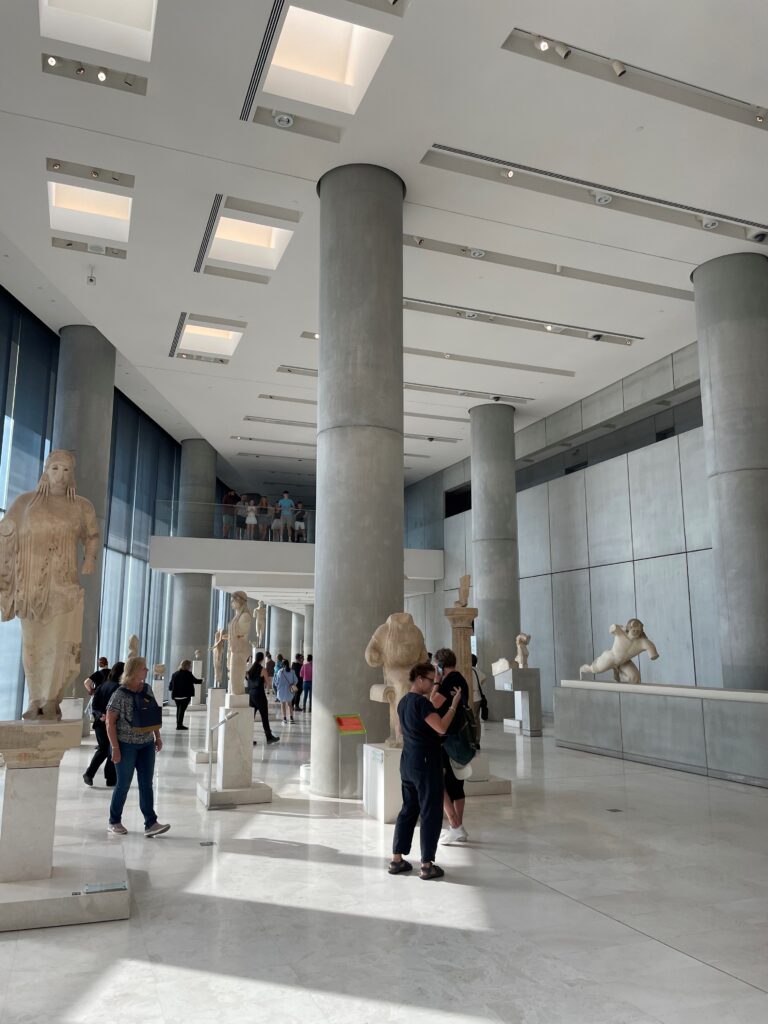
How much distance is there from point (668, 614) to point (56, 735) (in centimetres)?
1511

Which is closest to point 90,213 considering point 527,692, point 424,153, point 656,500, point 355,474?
point 424,153

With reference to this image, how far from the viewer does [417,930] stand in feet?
15.2

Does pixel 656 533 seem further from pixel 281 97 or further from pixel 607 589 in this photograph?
pixel 281 97

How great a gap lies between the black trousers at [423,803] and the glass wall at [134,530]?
17.0 metres

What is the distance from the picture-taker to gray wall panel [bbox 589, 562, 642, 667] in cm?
1888

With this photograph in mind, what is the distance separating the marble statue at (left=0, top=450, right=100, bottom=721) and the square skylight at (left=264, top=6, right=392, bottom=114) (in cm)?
625

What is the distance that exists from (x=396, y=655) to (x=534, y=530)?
630 inches

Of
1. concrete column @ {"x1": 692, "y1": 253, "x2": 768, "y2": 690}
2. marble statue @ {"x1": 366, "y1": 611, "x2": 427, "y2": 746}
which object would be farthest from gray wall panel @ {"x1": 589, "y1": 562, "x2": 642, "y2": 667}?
marble statue @ {"x1": 366, "y1": 611, "x2": 427, "y2": 746}

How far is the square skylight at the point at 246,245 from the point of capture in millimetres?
13258

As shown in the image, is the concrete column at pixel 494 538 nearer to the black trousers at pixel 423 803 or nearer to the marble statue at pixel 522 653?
the marble statue at pixel 522 653

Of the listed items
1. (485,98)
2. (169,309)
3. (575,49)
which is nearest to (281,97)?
(485,98)

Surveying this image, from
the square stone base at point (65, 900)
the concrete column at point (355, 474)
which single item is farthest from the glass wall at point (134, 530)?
the square stone base at point (65, 900)

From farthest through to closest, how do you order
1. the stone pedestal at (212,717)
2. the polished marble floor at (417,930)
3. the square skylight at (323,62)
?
the stone pedestal at (212,717)
the square skylight at (323,62)
the polished marble floor at (417,930)

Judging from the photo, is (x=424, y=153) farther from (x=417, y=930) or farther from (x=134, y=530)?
(x=134, y=530)
